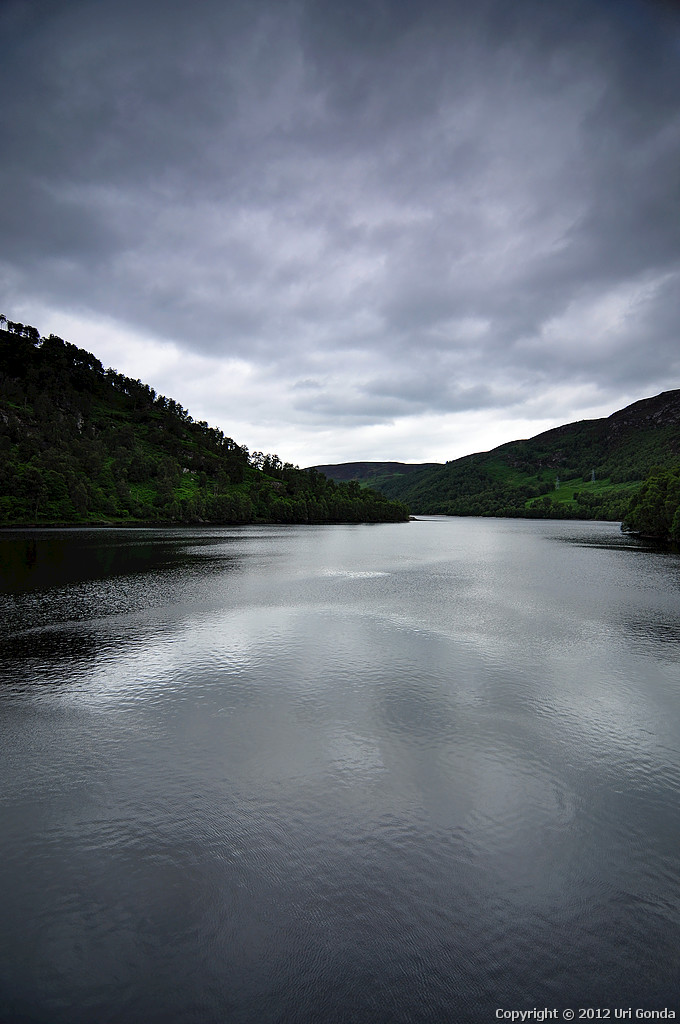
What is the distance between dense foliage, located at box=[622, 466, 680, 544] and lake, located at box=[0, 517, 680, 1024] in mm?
102544

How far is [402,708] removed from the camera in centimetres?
2483

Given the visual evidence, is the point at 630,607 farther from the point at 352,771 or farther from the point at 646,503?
the point at 646,503

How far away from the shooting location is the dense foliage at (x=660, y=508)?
120 meters

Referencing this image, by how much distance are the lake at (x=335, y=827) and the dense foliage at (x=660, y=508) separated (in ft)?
336

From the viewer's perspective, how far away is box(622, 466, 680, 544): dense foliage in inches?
4708

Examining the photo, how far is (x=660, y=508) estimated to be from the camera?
417 ft

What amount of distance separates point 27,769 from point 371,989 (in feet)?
51.3

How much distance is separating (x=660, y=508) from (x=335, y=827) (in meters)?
142

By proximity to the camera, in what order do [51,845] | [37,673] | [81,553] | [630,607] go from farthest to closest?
[81,553]
[630,607]
[37,673]
[51,845]

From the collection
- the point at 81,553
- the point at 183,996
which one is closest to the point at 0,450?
the point at 81,553

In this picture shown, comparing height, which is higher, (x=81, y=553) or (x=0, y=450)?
(x=0, y=450)

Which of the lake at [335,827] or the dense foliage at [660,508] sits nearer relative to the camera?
the lake at [335,827]

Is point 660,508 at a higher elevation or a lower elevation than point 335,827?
higher

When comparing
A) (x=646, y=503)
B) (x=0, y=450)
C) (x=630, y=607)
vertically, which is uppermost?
(x=0, y=450)
